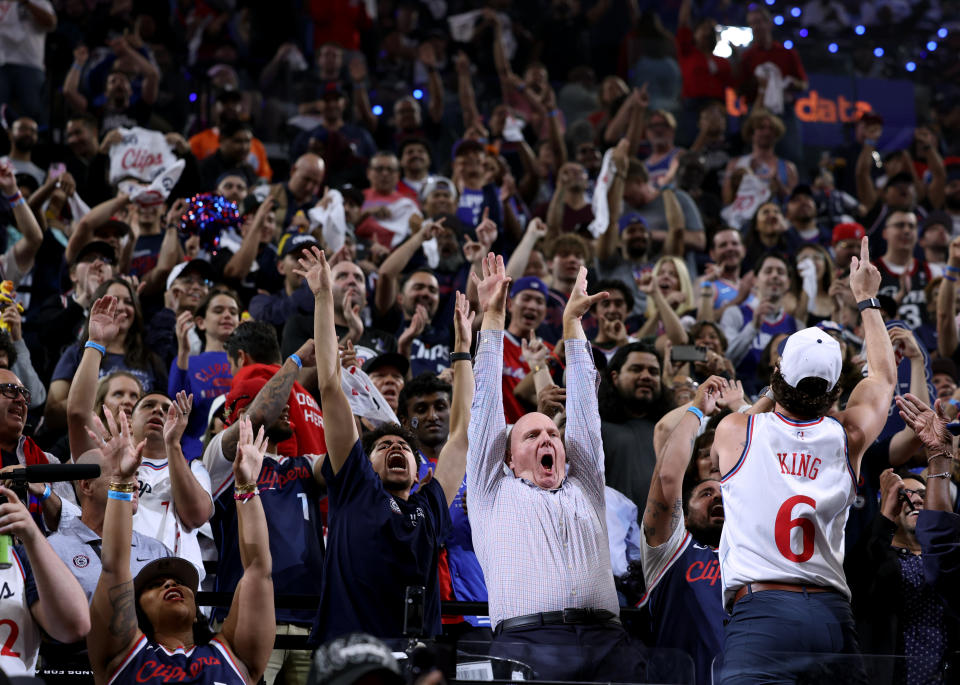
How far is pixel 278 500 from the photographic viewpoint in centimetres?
593

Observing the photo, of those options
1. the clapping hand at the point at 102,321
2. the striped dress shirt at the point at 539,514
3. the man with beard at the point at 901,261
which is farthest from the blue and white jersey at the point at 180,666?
the man with beard at the point at 901,261

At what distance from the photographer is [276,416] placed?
20.0 feet

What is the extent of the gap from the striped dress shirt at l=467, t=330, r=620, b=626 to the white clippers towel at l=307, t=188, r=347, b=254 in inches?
165

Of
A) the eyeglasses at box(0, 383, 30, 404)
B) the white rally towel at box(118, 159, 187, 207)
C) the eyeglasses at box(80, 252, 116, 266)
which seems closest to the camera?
the eyeglasses at box(0, 383, 30, 404)

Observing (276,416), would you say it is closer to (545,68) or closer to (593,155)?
(593,155)

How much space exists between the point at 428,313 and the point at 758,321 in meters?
2.46

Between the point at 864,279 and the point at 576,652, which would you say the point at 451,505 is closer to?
the point at 576,652

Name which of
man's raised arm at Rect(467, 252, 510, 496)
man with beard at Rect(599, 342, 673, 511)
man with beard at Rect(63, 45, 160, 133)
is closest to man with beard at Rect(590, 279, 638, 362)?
man with beard at Rect(599, 342, 673, 511)

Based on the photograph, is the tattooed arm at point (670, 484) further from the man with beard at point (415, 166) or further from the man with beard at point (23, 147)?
the man with beard at point (23, 147)

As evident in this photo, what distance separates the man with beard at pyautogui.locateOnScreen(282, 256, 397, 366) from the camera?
7.75 meters

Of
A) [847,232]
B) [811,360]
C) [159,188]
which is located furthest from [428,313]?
[847,232]

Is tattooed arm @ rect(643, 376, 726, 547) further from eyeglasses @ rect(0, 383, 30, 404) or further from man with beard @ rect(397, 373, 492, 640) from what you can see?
eyeglasses @ rect(0, 383, 30, 404)

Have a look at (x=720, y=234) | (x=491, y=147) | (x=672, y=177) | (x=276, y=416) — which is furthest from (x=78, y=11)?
(x=276, y=416)

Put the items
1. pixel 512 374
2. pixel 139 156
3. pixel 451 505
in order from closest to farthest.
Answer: pixel 451 505, pixel 512 374, pixel 139 156
